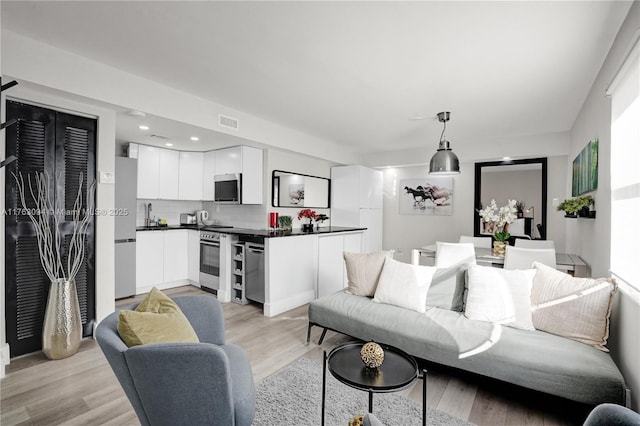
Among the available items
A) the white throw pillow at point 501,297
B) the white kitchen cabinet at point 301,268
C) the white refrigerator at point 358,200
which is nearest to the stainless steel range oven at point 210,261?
the white kitchen cabinet at point 301,268

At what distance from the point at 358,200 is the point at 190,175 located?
113 inches

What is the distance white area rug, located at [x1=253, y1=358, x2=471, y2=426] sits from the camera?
1.90 m

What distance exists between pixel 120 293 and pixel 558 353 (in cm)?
457

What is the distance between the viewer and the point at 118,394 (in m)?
2.15

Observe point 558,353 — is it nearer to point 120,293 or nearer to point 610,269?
point 610,269

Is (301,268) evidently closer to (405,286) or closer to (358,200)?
(405,286)

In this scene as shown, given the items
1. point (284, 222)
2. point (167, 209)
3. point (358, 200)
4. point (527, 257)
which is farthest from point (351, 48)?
point (167, 209)

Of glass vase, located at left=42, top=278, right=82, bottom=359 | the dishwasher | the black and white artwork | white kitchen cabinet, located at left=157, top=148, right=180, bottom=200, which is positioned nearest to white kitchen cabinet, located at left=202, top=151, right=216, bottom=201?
white kitchen cabinet, located at left=157, top=148, right=180, bottom=200

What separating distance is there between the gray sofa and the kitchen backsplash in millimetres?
3657

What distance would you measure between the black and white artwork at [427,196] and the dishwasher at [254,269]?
3.32 metres

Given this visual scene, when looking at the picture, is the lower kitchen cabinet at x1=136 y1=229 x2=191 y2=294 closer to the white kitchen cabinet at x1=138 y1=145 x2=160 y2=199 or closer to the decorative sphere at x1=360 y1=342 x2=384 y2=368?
the white kitchen cabinet at x1=138 y1=145 x2=160 y2=199

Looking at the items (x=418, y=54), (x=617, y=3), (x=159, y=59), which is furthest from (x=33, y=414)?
(x=617, y=3)

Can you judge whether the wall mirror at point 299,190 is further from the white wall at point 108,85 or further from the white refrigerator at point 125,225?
the white refrigerator at point 125,225

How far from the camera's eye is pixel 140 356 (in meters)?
1.27
